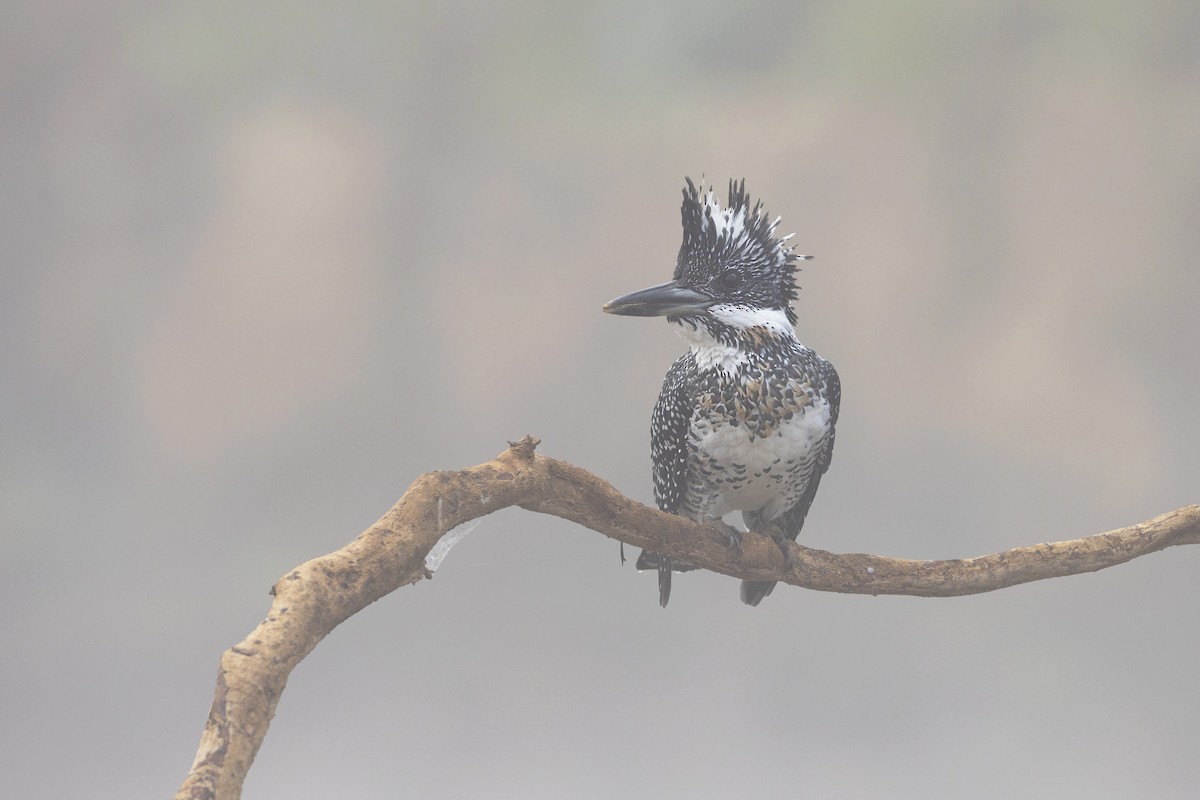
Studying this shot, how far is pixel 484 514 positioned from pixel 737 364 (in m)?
0.82

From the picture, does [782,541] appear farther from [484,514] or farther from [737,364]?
[484,514]

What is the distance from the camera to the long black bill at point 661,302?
2809 mm

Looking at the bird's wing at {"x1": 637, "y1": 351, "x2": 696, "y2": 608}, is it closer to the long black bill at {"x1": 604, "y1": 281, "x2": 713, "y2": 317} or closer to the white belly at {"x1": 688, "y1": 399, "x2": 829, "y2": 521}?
the white belly at {"x1": 688, "y1": 399, "x2": 829, "y2": 521}

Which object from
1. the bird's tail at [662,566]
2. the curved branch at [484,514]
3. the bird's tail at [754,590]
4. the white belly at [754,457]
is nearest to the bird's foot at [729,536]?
the curved branch at [484,514]

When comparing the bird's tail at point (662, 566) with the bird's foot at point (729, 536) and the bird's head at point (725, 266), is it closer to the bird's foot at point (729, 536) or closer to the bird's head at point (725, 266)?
the bird's foot at point (729, 536)

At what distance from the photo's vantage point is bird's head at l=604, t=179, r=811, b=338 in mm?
2922

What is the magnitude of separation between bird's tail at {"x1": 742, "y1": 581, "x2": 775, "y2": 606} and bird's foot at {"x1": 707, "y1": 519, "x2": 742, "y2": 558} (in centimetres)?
46

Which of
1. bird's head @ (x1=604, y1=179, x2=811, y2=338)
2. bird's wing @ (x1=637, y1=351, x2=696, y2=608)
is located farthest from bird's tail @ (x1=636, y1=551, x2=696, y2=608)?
bird's head @ (x1=604, y1=179, x2=811, y2=338)

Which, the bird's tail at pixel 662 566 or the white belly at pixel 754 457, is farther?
the bird's tail at pixel 662 566

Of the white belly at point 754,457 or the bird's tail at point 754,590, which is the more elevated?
the white belly at point 754,457

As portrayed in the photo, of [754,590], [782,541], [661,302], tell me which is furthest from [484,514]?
[754,590]

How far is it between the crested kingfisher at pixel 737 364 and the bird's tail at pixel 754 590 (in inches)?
14.5

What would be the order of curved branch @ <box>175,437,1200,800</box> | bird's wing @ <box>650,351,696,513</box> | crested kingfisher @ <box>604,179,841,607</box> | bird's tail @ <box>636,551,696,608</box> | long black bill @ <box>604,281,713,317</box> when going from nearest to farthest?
curved branch @ <box>175,437,1200,800</box>
long black bill @ <box>604,281,713,317</box>
crested kingfisher @ <box>604,179,841,607</box>
bird's wing @ <box>650,351,696,513</box>
bird's tail @ <box>636,551,696,608</box>

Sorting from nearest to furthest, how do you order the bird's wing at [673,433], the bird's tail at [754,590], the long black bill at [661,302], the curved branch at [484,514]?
the curved branch at [484,514]
the long black bill at [661,302]
the bird's wing at [673,433]
the bird's tail at [754,590]
